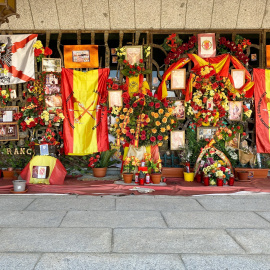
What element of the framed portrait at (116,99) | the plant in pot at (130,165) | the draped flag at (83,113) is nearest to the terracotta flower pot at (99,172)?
the draped flag at (83,113)

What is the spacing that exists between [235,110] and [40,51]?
493 centimetres

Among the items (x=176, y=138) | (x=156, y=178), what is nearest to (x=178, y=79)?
(x=176, y=138)

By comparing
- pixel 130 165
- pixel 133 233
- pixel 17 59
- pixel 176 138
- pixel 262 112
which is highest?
pixel 17 59

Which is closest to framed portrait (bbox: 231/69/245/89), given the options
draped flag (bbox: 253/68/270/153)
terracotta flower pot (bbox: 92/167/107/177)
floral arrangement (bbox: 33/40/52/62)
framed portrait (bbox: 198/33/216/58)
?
draped flag (bbox: 253/68/270/153)

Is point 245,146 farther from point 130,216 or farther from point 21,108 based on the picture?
point 21,108

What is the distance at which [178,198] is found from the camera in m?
5.55

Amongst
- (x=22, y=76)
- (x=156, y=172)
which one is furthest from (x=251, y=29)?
(x=22, y=76)

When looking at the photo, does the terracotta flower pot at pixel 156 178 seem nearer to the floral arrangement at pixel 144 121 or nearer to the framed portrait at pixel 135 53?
the floral arrangement at pixel 144 121

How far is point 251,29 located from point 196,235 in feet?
19.9

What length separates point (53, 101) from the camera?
770cm

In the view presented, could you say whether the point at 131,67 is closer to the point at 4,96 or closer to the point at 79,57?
the point at 79,57

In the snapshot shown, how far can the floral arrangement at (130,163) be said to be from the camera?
668 cm

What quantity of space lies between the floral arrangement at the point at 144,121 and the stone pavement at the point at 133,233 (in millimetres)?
1699

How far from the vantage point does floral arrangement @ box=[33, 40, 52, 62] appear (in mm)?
7633
